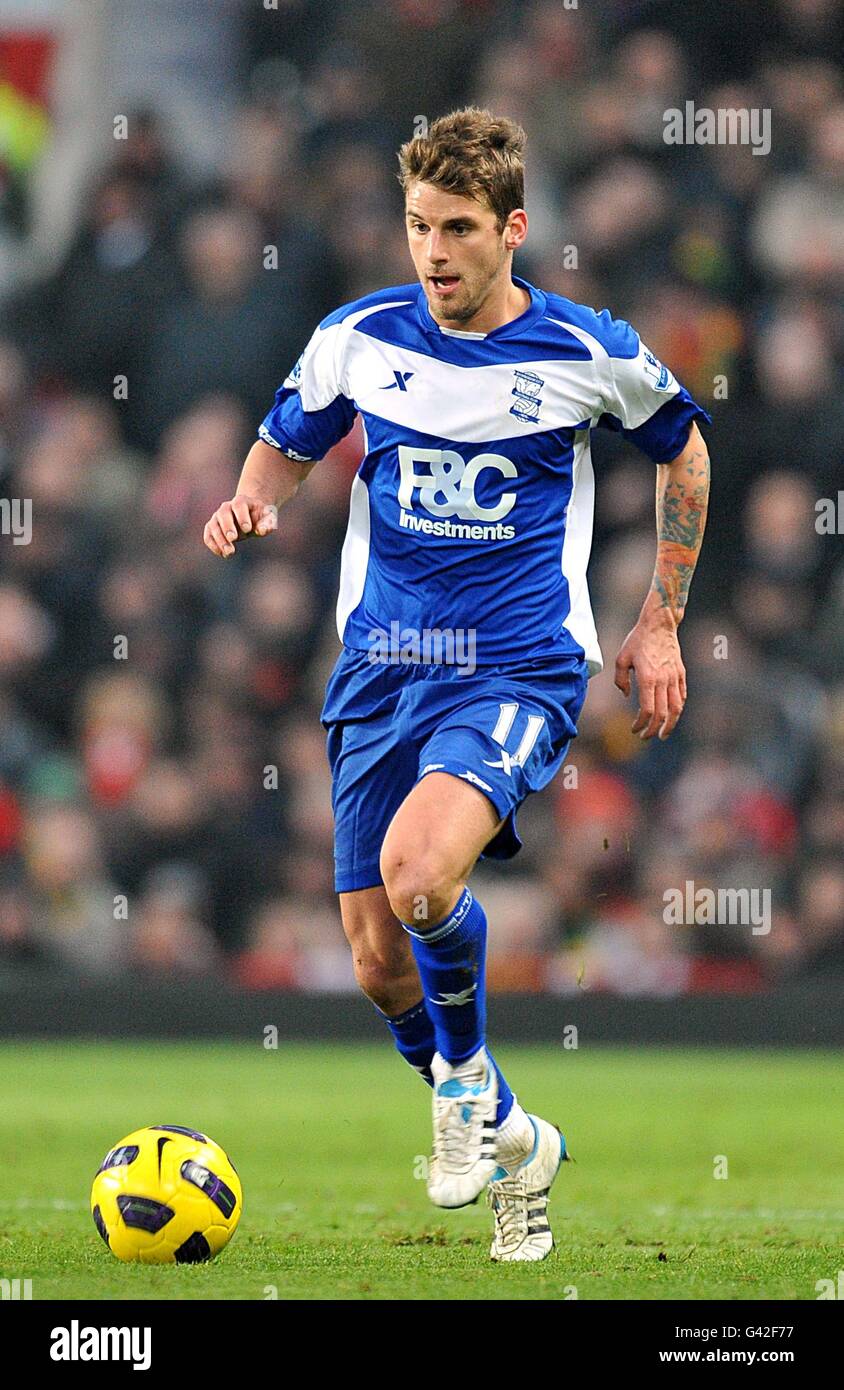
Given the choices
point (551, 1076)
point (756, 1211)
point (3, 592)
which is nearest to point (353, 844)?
point (756, 1211)

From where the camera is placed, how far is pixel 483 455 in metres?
5.17

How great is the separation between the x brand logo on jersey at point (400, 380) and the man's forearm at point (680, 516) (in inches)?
29.7

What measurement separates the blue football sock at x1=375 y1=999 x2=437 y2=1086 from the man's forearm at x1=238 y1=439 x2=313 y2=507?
4.52ft

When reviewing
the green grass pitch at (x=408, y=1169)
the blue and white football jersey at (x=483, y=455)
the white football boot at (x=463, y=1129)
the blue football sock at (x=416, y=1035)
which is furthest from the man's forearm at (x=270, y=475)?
the green grass pitch at (x=408, y=1169)

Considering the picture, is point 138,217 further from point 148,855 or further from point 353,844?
point 353,844

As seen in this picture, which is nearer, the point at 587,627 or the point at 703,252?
the point at 587,627

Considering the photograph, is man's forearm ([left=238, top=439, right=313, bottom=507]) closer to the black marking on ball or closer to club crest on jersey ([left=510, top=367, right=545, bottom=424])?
club crest on jersey ([left=510, top=367, right=545, bottom=424])

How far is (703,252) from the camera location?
11.8 meters

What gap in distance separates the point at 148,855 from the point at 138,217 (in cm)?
379

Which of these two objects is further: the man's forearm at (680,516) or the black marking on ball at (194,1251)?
the man's forearm at (680,516)

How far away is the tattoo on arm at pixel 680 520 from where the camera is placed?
5531 mm

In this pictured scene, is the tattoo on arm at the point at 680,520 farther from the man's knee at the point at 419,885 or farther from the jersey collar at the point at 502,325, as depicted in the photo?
the man's knee at the point at 419,885

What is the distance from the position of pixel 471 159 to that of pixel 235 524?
1.04 m

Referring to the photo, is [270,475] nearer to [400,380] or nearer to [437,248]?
[400,380]
